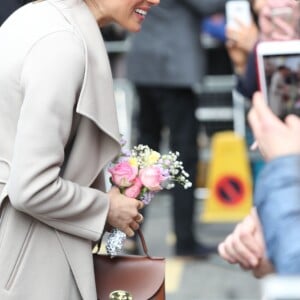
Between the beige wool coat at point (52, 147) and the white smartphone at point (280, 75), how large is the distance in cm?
42

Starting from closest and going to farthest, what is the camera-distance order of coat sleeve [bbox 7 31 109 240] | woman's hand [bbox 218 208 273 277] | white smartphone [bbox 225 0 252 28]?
→ woman's hand [bbox 218 208 273 277]
coat sleeve [bbox 7 31 109 240]
white smartphone [bbox 225 0 252 28]

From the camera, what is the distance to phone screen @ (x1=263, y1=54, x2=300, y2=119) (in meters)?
2.49

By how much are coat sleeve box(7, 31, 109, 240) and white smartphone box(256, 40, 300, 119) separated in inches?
18.2

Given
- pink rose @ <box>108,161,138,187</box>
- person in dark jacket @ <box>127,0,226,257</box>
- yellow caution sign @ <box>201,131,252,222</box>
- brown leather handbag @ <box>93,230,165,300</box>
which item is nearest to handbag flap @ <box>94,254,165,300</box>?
brown leather handbag @ <box>93,230,165,300</box>

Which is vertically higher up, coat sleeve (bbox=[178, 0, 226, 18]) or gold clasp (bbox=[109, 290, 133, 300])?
gold clasp (bbox=[109, 290, 133, 300])

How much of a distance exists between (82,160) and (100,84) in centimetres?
20

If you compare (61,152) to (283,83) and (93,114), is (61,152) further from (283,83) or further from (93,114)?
(283,83)

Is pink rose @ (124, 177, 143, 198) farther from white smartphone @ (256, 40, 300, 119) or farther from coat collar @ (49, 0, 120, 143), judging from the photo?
white smartphone @ (256, 40, 300, 119)

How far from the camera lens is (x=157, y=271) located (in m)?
2.98

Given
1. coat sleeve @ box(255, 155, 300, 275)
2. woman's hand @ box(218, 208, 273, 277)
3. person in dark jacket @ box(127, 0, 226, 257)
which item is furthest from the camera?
person in dark jacket @ box(127, 0, 226, 257)

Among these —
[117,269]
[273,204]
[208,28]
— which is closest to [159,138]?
[208,28]

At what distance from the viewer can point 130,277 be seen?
298 cm

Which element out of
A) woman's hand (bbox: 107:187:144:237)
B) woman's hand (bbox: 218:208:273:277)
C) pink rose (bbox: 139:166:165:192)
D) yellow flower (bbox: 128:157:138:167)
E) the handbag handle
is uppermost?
woman's hand (bbox: 218:208:273:277)

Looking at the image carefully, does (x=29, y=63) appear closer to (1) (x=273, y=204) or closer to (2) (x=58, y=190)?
(2) (x=58, y=190)
